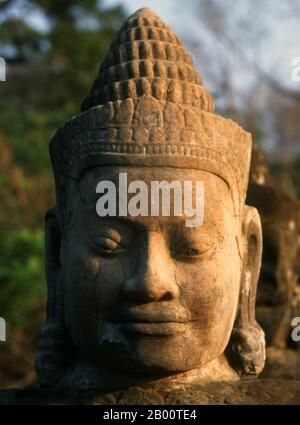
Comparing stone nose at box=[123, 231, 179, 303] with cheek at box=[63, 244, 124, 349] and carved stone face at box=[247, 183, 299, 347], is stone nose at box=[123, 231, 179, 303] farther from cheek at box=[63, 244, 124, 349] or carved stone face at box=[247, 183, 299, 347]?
carved stone face at box=[247, 183, 299, 347]

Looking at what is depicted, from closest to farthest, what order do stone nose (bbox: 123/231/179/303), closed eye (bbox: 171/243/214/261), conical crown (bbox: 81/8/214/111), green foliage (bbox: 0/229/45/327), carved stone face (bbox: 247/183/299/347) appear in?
stone nose (bbox: 123/231/179/303), closed eye (bbox: 171/243/214/261), conical crown (bbox: 81/8/214/111), carved stone face (bbox: 247/183/299/347), green foliage (bbox: 0/229/45/327)

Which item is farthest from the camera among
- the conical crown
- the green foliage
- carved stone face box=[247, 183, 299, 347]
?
the green foliage

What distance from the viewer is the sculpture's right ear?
2.77 metres

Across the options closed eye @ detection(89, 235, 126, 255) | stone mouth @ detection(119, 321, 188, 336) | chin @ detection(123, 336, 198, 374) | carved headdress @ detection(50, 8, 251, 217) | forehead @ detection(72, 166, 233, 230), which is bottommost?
chin @ detection(123, 336, 198, 374)

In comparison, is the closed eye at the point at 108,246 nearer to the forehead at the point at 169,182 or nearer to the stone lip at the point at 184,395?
the forehead at the point at 169,182

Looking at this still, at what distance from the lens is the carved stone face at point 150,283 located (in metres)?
2.36

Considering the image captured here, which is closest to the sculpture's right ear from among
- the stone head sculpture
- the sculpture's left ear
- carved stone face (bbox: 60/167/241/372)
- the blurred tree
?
the stone head sculpture

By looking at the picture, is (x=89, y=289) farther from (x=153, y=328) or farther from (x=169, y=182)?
(x=169, y=182)

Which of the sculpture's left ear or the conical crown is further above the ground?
the conical crown

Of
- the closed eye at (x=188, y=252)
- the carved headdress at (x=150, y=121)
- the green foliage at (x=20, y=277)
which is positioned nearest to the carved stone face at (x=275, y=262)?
the carved headdress at (x=150, y=121)

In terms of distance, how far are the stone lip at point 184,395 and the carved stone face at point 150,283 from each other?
0.13 m

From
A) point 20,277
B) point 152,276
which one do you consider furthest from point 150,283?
point 20,277

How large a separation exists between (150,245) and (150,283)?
16 centimetres
